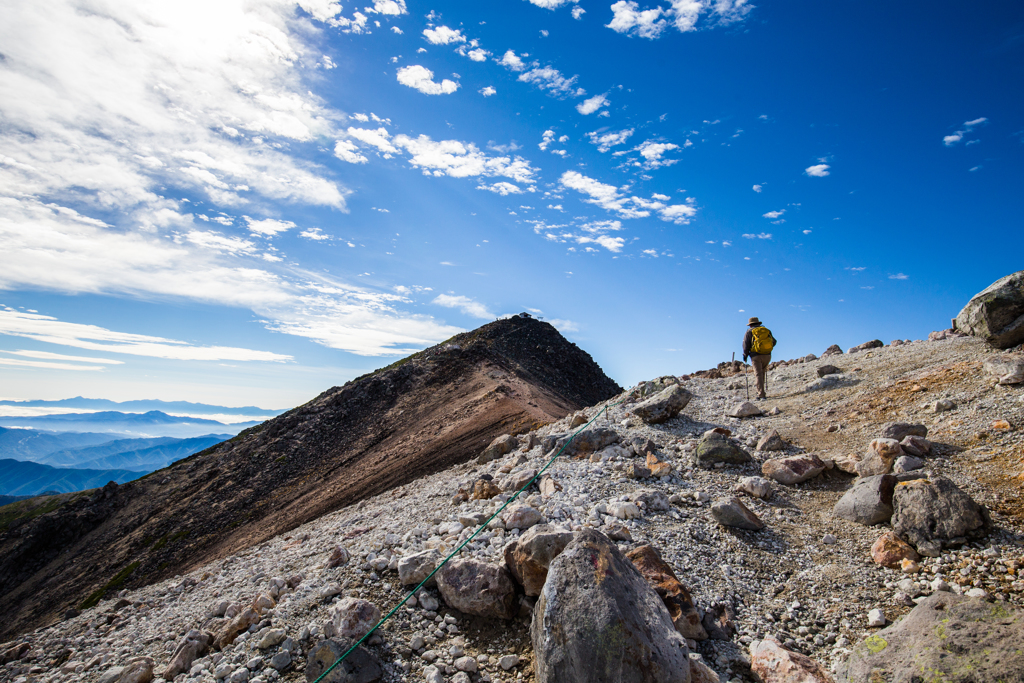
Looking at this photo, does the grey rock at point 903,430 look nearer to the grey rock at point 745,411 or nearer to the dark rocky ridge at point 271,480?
the grey rock at point 745,411

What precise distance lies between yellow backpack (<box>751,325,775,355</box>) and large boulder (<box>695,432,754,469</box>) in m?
5.73

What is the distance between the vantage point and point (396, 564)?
719cm

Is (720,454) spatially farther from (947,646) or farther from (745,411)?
Answer: (947,646)

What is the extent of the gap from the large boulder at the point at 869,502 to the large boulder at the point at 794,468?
2.97 ft

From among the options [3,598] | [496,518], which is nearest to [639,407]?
[496,518]

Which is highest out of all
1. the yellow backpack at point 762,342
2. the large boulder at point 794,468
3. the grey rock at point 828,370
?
the yellow backpack at point 762,342

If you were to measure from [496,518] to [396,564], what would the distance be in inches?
68.6

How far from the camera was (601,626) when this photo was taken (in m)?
4.36

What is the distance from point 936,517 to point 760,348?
831 centimetres

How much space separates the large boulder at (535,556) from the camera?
5.91 meters

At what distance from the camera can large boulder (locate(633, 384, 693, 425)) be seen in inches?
455

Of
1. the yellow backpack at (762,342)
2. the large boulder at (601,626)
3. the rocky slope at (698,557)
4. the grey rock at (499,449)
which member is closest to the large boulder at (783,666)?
the rocky slope at (698,557)

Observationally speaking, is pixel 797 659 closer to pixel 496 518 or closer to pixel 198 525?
pixel 496 518

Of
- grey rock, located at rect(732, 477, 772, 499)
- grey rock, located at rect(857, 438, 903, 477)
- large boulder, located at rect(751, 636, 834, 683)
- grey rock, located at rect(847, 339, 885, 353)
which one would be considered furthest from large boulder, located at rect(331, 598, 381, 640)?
grey rock, located at rect(847, 339, 885, 353)
